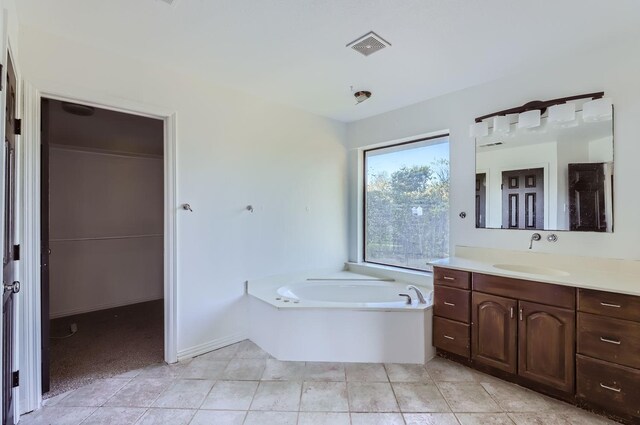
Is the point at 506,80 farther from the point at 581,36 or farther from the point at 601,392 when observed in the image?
the point at 601,392

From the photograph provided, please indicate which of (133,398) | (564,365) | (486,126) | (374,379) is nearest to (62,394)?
(133,398)

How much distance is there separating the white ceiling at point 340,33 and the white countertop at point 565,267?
156 centimetres

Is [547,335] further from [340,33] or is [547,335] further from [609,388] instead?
[340,33]

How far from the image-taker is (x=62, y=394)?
7.06 feet

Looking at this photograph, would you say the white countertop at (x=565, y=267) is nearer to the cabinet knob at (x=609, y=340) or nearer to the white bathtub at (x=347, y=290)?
the cabinet knob at (x=609, y=340)

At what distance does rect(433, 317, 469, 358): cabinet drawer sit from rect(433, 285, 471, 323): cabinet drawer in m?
0.05

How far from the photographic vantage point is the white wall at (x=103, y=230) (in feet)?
12.3

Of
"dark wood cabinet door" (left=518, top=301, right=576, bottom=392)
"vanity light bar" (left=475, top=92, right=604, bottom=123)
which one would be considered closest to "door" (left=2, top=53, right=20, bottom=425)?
"dark wood cabinet door" (left=518, top=301, right=576, bottom=392)

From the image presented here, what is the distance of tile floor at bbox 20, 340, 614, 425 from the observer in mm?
1908

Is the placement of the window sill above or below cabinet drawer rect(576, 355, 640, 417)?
above

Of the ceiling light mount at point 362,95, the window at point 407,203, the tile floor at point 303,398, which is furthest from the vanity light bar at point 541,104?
the tile floor at point 303,398

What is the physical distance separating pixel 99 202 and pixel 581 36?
5182mm

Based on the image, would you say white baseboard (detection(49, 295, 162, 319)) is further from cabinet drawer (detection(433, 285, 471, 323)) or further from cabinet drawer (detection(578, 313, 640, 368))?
cabinet drawer (detection(578, 313, 640, 368))

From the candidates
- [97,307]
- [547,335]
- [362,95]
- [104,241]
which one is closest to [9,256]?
[104,241]
